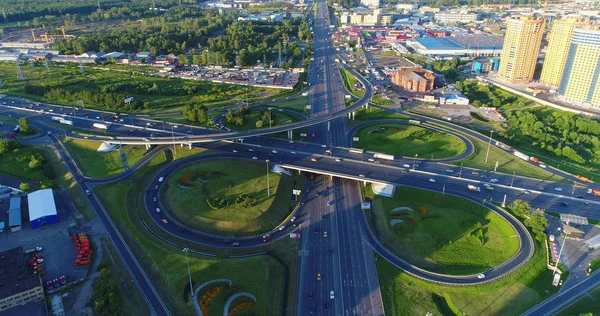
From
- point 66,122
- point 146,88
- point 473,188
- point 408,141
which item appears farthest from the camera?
point 146,88

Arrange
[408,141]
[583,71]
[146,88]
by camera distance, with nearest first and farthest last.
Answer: [408,141] → [583,71] → [146,88]

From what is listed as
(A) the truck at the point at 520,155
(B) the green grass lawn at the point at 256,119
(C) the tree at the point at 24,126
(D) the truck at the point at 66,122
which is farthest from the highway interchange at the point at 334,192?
(B) the green grass lawn at the point at 256,119

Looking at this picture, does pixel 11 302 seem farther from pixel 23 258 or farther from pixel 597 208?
pixel 597 208

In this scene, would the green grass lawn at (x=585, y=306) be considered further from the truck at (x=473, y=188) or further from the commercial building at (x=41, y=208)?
the commercial building at (x=41, y=208)

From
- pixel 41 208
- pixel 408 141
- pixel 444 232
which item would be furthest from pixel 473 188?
pixel 41 208

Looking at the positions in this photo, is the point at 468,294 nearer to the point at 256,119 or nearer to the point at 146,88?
the point at 256,119

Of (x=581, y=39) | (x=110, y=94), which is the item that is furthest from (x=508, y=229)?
(x=110, y=94)

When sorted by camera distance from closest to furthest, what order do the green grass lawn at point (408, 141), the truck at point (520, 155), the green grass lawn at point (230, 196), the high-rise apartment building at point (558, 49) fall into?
the green grass lawn at point (230, 196) < the truck at point (520, 155) < the green grass lawn at point (408, 141) < the high-rise apartment building at point (558, 49)
